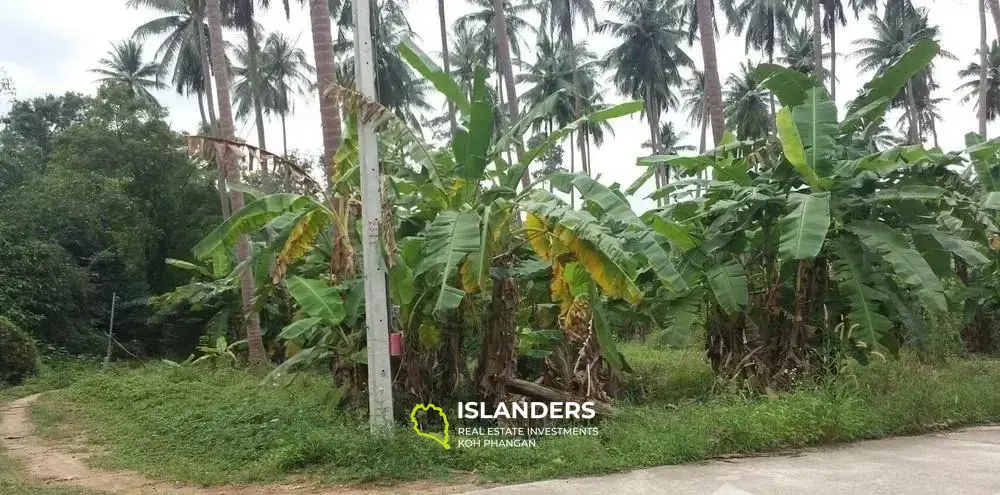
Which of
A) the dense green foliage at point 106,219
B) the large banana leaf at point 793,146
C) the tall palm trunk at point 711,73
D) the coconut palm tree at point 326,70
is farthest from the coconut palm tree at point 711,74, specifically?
the dense green foliage at point 106,219

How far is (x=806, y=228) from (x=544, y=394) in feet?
11.5

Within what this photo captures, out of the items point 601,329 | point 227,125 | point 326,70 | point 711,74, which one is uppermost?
point 711,74

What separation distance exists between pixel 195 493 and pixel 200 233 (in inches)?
788

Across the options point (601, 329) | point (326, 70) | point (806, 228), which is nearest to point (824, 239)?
point (806, 228)

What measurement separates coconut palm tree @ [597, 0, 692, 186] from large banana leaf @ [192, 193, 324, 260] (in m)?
27.3

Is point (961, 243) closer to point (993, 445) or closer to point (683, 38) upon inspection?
point (993, 445)

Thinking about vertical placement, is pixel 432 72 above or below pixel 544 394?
above

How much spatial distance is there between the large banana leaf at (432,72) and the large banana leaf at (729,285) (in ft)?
13.1

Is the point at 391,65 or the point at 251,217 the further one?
the point at 391,65

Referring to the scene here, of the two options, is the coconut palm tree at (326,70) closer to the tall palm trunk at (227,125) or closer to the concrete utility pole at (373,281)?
the concrete utility pole at (373,281)

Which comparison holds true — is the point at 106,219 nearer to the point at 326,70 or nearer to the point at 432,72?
the point at 326,70

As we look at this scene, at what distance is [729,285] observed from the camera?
9.31 metres

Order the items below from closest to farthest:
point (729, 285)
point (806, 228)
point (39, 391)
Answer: point (806, 228) → point (729, 285) → point (39, 391)

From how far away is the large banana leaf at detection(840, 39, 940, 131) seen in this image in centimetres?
959
